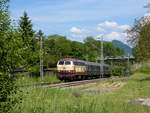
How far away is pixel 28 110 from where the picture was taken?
642 centimetres

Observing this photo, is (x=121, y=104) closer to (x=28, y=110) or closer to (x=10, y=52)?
(x=28, y=110)

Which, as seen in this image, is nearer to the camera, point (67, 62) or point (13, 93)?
point (13, 93)

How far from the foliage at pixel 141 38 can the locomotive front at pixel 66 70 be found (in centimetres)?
784

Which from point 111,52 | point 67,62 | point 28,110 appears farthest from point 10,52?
point 111,52

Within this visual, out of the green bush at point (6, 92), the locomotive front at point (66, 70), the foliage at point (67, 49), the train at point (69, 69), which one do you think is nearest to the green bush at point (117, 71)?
the foliage at point (67, 49)

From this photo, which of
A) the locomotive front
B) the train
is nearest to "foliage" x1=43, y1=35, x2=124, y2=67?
the train

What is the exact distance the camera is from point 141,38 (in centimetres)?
2550

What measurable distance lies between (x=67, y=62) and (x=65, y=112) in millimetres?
23039

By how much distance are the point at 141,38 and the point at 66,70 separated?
9.61m

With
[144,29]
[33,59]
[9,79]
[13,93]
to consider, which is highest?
[144,29]

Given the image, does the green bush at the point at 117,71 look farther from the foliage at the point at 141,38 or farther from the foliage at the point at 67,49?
the foliage at the point at 141,38

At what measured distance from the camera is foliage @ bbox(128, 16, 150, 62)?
2481 centimetres

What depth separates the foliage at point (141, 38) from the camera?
2481 centimetres

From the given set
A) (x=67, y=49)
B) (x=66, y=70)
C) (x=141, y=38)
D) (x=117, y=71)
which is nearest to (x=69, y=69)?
(x=66, y=70)
